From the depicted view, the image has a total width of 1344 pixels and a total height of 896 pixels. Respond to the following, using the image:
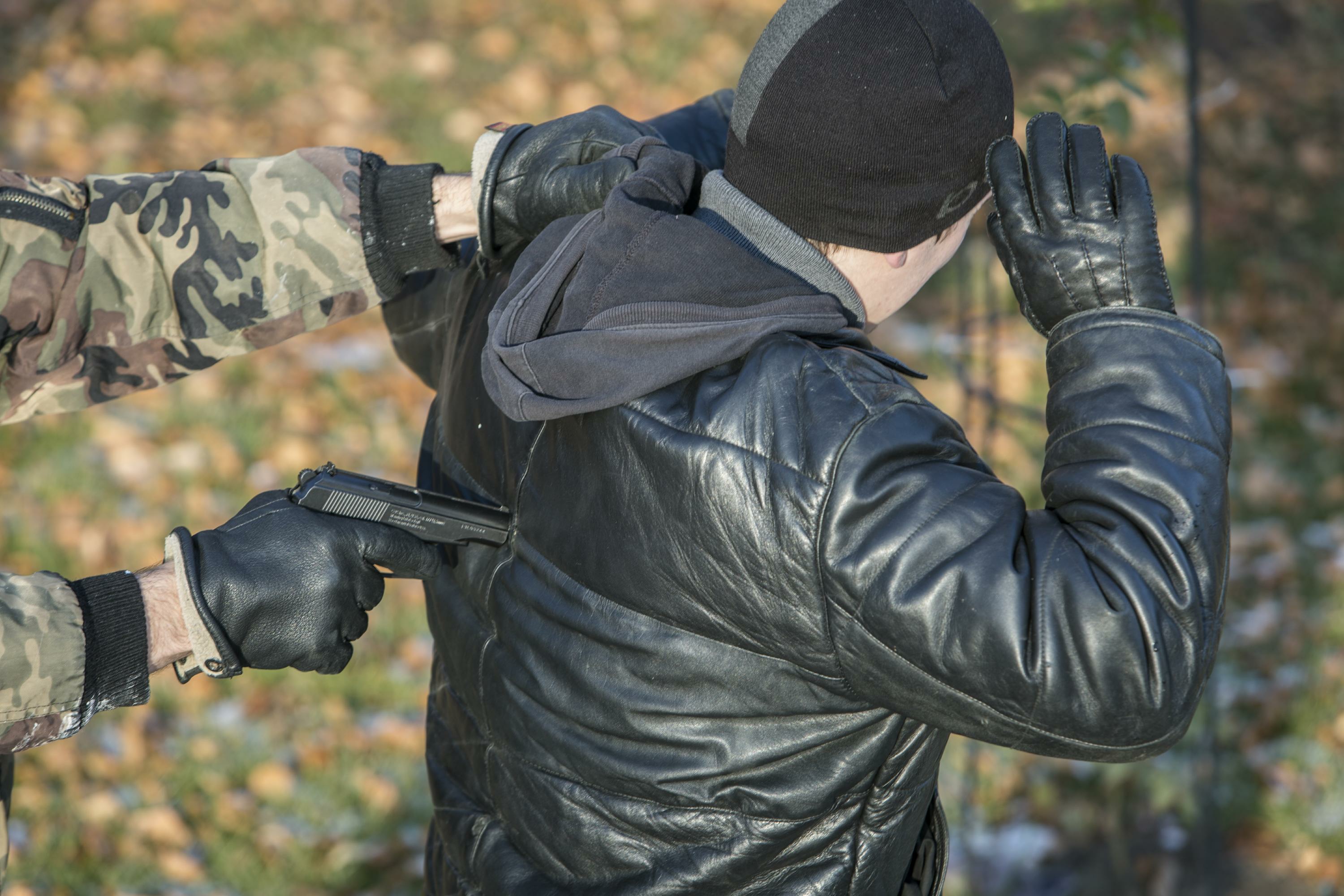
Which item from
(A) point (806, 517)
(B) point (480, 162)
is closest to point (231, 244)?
(B) point (480, 162)

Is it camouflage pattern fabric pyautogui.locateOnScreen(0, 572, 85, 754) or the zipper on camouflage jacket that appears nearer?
camouflage pattern fabric pyautogui.locateOnScreen(0, 572, 85, 754)

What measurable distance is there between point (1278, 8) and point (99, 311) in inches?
293

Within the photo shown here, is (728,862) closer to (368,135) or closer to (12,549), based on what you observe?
(12,549)

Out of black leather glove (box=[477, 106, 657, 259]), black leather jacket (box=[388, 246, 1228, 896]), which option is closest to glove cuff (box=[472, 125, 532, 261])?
black leather glove (box=[477, 106, 657, 259])

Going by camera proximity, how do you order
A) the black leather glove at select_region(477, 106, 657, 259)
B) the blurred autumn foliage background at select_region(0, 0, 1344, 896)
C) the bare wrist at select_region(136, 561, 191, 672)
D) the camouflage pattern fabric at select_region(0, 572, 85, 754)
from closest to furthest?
1. the camouflage pattern fabric at select_region(0, 572, 85, 754)
2. the bare wrist at select_region(136, 561, 191, 672)
3. the black leather glove at select_region(477, 106, 657, 259)
4. the blurred autumn foliage background at select_region(0, 0, 1344, 896)

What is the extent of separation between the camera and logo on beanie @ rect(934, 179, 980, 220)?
1507 mm

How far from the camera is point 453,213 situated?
1.91 m

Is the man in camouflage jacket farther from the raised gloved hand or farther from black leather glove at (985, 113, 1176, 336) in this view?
black leather glove at (985, 113, 1176, 336)

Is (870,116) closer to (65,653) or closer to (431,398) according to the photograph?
(65,653)

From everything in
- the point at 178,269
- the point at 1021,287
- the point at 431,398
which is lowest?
the point at 431,398

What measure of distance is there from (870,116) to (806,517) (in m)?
0.49

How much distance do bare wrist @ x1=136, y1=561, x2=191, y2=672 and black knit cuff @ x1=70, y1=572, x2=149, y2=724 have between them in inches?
0.4

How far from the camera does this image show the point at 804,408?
4.22ft

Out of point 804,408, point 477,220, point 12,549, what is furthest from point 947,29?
point 12,549
